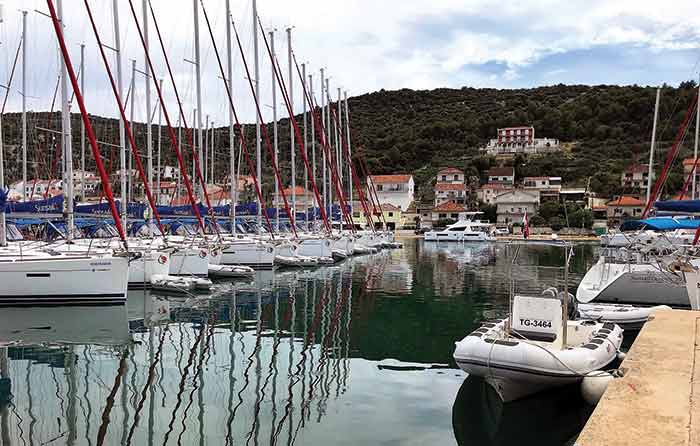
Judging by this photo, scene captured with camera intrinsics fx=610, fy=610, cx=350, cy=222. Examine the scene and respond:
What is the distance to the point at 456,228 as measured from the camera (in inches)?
2955

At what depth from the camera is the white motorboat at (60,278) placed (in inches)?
757

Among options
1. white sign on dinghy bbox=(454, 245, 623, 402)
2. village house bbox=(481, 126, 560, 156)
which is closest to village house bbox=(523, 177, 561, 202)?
village house bbox=(481, 126, 560, 156)

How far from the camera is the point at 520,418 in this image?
10039 millimetres

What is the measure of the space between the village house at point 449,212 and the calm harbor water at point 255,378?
243 ft

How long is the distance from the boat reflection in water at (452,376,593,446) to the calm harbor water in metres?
0.03

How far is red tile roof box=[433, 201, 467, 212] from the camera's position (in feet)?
316

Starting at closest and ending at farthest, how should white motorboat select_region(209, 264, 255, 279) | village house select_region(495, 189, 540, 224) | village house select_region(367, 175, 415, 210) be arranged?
white motorboat select_region(209, 264, 255, 279) → village house select_region(495, 189, 540, 224) → village house select_region(367, 175, 415, 210)

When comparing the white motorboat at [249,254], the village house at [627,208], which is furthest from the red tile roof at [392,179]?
the white motorboat at [249,254]

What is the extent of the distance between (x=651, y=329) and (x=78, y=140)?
196ft

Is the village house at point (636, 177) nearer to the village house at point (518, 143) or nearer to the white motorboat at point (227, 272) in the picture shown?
the village house at point (518, 143)

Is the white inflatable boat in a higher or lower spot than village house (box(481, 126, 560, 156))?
lower

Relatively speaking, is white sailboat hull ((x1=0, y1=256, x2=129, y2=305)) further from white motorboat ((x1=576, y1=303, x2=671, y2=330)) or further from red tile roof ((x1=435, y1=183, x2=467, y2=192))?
red tile roof ((x1=435, y1=183, x2=467, y2=192))

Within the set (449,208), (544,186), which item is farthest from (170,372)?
(544,186)

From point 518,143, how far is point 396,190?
42.3m
